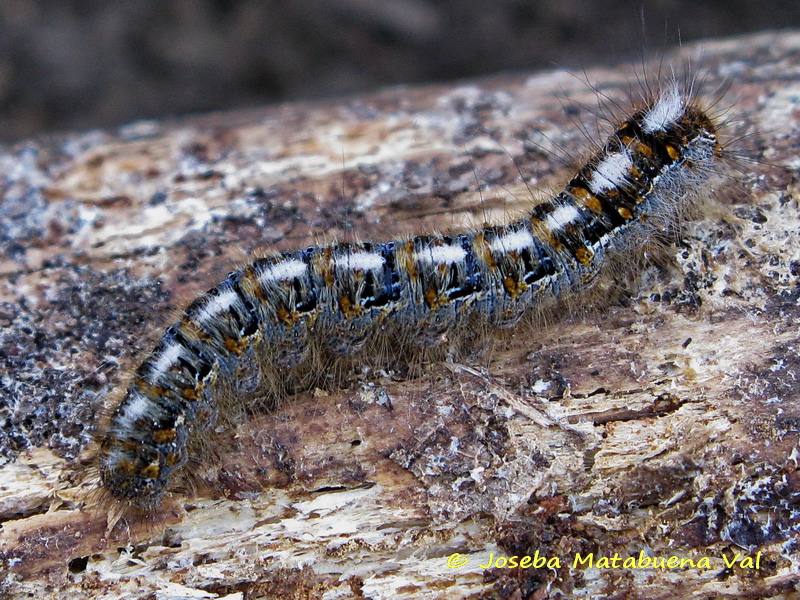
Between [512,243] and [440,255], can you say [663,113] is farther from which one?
[440,255]

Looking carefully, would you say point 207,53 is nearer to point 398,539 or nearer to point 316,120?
point 316,120

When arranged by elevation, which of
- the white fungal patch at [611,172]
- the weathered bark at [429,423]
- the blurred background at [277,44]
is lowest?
the weathered bark at [429,423]

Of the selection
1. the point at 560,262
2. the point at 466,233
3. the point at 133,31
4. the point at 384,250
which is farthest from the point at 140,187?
the point at 133,31

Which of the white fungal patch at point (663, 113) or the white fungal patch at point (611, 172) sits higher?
the white fungal patch at point (663, 113)

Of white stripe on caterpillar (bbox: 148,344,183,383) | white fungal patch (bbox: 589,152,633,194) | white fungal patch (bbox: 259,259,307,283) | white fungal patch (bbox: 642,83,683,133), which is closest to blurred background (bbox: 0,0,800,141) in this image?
white fungal patch (bbox: 642,83,683,133)

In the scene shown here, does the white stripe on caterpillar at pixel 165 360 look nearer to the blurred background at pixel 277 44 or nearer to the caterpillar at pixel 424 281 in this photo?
the caterpillar at pixel 424 281

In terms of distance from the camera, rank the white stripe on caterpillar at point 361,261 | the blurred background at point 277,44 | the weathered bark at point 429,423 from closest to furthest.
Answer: the weathered bark at point 429,423, the white stripe on caterpillar at point 361,261, the blurred background at point 277,44

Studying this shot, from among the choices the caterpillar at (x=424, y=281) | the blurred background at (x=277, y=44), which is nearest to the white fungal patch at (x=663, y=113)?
the caterpillar at (x=424, y=281)
